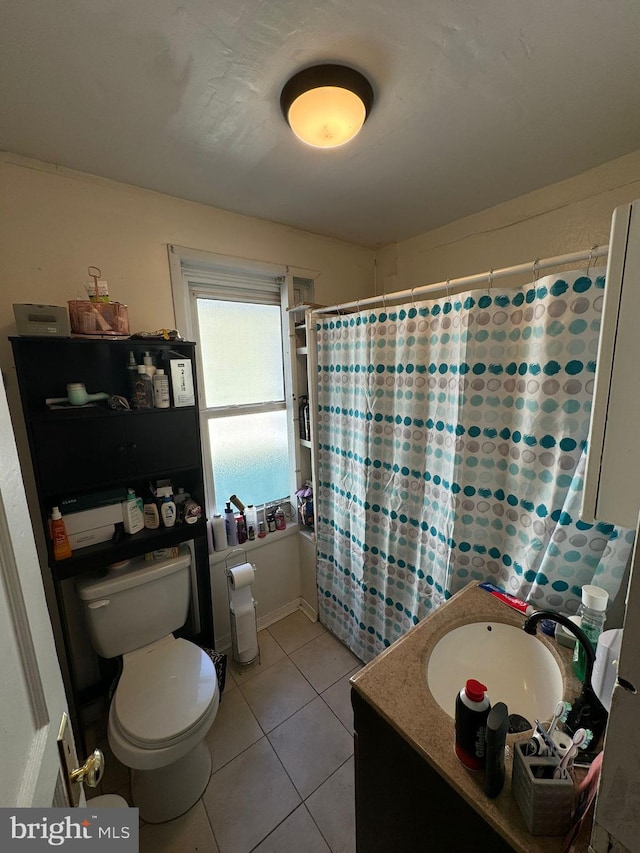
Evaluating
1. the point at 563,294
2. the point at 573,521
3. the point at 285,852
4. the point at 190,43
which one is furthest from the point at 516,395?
the point at 285,852

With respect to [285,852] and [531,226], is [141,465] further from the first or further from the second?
[531,226]

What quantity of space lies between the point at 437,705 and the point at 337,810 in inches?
34.4

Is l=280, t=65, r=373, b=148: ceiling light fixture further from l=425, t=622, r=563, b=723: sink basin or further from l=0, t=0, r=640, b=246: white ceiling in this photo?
l=425, t=622, r=563, b=723: sink basin

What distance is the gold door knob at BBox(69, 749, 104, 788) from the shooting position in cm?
61

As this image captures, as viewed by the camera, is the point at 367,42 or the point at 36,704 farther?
the point at 367,42

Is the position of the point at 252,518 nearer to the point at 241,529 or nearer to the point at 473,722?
the point at 241,529

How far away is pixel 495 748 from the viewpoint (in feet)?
2.04

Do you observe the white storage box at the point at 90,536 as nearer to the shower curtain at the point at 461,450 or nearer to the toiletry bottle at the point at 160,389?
the toiletry bottle at the point at 160,389

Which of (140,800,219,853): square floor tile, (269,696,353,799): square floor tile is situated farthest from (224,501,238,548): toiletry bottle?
(140,800,219,853): square floor tile

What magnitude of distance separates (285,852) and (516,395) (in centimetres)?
175

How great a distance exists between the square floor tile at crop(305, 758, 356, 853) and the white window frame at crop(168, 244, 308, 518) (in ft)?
4.22

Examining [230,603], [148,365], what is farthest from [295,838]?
[148,365]

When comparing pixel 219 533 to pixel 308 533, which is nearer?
pixel 219 533

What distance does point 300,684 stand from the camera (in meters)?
1.73
